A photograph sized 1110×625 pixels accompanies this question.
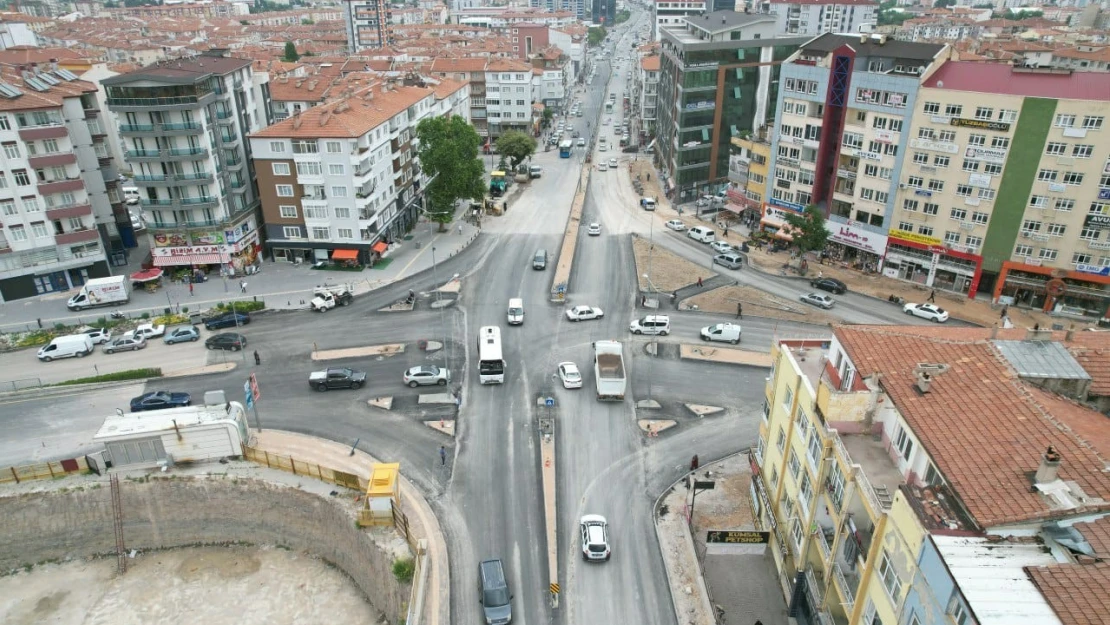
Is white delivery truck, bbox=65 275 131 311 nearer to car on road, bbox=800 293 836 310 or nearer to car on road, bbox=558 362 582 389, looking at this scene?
car on road, bbox=558 362 582 389

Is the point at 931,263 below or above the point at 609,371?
above

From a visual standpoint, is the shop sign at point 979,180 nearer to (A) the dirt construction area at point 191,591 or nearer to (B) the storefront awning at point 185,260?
(A) the dirt construction area at point 191,591

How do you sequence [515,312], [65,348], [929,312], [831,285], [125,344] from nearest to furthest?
[65,348] → [125,344] → [515,312] → [929,312] → [831,285]

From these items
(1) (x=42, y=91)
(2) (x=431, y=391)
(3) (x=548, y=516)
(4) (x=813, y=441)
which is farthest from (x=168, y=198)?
(4) (x=813, y=441)

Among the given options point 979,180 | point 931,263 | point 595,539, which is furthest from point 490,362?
point 979,180

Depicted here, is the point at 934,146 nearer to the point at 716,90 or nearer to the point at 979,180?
the point at 979,180
